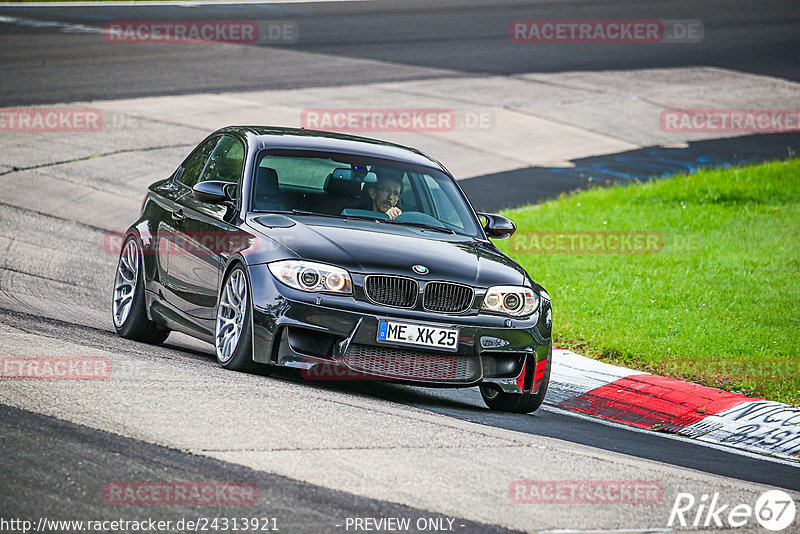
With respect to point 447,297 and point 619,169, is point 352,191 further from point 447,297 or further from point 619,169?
point 619,169

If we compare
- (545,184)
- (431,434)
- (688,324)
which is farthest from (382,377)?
(545,184)

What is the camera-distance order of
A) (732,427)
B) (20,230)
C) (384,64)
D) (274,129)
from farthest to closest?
(384,64), (20,230), (274,129), (732,427)

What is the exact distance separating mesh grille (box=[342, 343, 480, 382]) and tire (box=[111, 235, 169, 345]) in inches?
97.7

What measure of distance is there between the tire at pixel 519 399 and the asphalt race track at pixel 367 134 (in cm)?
11

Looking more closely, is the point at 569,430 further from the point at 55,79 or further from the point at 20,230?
the point at 55,79

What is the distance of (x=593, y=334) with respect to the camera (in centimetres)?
1094

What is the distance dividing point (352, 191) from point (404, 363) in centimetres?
172

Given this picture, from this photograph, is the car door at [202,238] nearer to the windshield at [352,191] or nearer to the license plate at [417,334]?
the windshield at [352,191]

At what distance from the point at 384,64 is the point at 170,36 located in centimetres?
565

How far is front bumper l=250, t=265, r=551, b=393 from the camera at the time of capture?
24.6 ft

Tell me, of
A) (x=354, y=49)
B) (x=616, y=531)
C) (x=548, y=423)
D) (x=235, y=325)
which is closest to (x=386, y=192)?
(x=235, y=325)

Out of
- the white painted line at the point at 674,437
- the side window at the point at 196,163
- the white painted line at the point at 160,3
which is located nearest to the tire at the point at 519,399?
the white painted line at the point at 674,437

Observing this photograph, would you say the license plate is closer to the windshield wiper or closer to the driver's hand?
the windshield wiper

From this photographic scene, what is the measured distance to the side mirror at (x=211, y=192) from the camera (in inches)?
333
